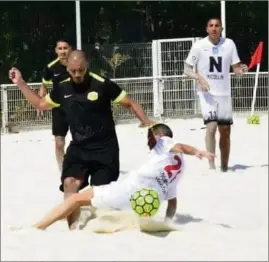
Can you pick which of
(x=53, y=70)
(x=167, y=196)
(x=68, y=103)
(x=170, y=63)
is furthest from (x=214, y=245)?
(x=170, y=63)

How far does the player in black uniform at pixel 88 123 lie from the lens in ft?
21.6

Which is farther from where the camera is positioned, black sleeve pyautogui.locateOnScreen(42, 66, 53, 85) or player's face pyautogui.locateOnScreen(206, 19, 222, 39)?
player's face pyautogui.locateOnScreen(206, 19, 222, 39)

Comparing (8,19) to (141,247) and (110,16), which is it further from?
(141,247)

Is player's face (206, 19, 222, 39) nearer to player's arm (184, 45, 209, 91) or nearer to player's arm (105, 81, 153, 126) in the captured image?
player's arm (184, 45, 209, 91)

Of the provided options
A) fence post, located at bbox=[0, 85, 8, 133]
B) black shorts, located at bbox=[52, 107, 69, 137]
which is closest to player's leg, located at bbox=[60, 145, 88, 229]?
black shorts, located at bbox=[52, 107, 69, 137]

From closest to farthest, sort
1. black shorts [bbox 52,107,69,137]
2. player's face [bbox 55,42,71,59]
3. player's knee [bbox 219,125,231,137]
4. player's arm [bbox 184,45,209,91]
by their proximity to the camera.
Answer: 1. player's face [bbox 55,42,71,59]
2. black shorts [bbox 52,107,69,137]
3. player's arm [bbox 184,45,209,91]
4. player's knee [bbox 219,125,231,137]

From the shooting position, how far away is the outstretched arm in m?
6.84

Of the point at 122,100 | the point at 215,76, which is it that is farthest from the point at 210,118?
the point at 122,100

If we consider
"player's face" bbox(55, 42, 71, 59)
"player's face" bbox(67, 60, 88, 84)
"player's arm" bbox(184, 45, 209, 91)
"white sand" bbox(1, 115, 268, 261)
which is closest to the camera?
"white sand" bbox(1, 115, 268, 261)

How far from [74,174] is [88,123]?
48cm

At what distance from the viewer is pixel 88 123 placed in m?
6.61

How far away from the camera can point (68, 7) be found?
24.4m

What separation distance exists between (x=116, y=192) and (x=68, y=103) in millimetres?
906

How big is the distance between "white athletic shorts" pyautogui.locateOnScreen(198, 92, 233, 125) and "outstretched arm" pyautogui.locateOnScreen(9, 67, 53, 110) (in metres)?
3.50
